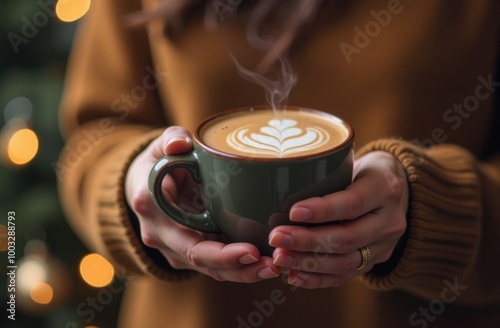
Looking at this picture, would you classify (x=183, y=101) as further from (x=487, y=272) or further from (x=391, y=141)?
(x=487, y=272)

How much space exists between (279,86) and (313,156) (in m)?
0.26

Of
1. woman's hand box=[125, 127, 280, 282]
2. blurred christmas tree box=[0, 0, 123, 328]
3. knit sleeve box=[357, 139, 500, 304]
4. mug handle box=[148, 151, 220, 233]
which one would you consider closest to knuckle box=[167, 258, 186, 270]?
woman's hand box=[125, 127, 280, 282]

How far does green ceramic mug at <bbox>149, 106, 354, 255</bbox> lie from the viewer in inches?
18.3

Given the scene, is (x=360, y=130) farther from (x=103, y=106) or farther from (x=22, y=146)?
(x=22, y=146)

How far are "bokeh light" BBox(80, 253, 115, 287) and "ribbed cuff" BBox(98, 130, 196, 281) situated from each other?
0.66m

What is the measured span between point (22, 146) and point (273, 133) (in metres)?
0.87

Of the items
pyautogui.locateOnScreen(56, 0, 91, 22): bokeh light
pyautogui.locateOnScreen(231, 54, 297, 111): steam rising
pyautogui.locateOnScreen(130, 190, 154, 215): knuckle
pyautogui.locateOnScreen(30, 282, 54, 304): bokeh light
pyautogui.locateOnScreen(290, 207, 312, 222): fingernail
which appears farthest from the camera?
pyautogui.locateOnScreen(30, 282, 54, 304): bokeh light

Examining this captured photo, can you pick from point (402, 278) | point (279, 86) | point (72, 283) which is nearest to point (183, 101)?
point (279, 86)

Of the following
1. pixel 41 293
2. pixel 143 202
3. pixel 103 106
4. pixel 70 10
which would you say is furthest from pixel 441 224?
pixel 41 293

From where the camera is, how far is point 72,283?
1.32 metres

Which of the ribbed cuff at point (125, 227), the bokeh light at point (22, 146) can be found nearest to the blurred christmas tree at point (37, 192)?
the bokeh light at point (22, 146)

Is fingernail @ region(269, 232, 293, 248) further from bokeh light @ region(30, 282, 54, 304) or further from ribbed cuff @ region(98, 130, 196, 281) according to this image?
bokeh light @ region(30, 282, 54, 304)

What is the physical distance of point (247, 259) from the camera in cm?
49

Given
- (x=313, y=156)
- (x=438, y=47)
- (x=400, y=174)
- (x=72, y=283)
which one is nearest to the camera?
(x=313, y=156)
